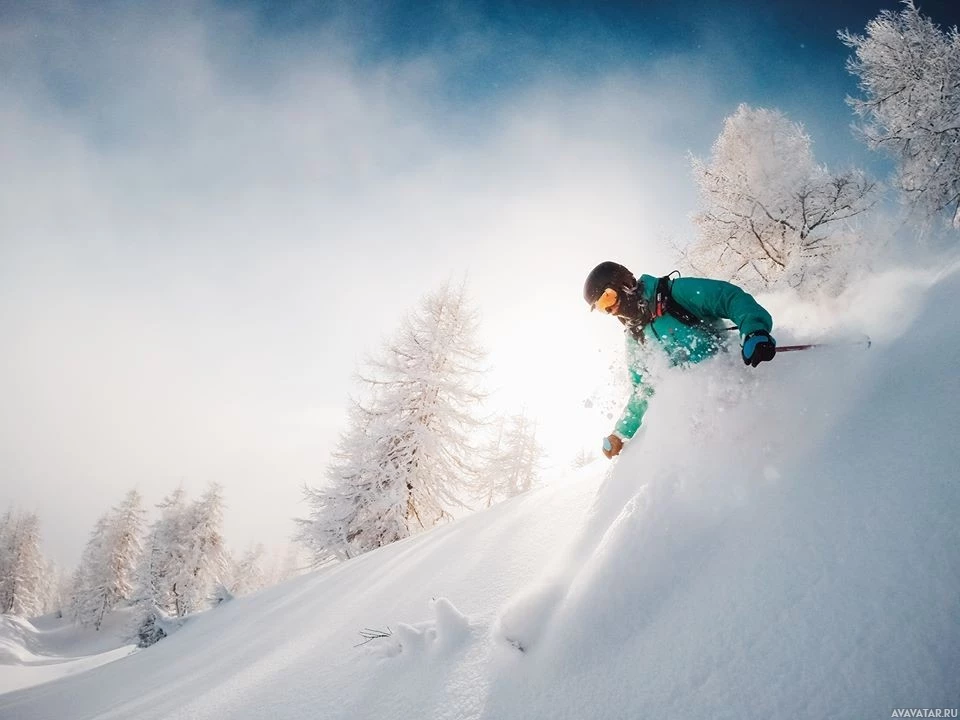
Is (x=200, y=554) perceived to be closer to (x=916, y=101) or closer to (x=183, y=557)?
(x=183, y=557)

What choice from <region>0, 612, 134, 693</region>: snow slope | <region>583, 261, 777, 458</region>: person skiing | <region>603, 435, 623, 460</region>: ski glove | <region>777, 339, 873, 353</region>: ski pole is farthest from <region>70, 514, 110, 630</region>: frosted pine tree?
<region>777, 339, 873, 353</region>: ski pole

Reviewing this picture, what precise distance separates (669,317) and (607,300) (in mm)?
532

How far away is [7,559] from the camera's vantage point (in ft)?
141

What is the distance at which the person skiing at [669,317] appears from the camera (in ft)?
8.87

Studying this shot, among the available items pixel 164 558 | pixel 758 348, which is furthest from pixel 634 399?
pixel 164 558

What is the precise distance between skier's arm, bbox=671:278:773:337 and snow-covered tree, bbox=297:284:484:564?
11210 mm

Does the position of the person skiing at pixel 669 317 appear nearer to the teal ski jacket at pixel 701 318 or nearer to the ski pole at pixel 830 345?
the teal ski jacket at pixel 701 318

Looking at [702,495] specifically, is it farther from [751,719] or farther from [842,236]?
[842,236]

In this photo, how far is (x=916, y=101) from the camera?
34.9 feet

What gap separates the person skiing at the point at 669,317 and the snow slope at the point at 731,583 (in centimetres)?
29

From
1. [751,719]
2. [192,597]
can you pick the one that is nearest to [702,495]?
[751,719]

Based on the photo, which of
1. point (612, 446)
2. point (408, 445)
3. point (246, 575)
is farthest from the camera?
point (246, 575)

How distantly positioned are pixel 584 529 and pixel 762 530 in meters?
1.07

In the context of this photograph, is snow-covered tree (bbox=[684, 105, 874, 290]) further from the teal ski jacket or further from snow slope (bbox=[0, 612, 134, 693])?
snow slope (bbox=[0, 612, 134, 693])
